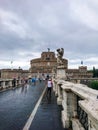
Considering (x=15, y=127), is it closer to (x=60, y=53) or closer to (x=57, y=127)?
(x=57, y=127)

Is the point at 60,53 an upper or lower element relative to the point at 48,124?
upper

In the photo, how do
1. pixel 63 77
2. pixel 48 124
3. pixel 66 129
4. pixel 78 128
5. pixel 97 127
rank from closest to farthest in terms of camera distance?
pixel 97 127 < pixel 78 128 < pixel 66 129 < pixel 48 124 < pixel 63 77

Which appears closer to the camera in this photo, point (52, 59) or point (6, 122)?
point (6, 122)

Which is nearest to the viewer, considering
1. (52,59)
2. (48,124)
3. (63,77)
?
(48,124)

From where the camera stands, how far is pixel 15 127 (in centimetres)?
1051

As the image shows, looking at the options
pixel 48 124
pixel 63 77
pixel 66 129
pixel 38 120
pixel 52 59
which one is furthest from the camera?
pixel 52 59

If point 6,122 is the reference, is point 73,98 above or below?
above

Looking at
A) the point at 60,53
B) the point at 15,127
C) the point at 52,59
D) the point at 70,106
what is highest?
the point at 52,59

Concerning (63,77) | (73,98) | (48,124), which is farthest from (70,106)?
(63,77)

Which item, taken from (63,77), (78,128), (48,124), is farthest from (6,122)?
(63,77)

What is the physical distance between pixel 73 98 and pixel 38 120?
2585 mm

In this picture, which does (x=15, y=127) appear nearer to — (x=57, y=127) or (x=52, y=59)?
(x=57, y=127)

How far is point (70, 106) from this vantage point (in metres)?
10.1

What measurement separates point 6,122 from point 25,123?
2.79 ft
